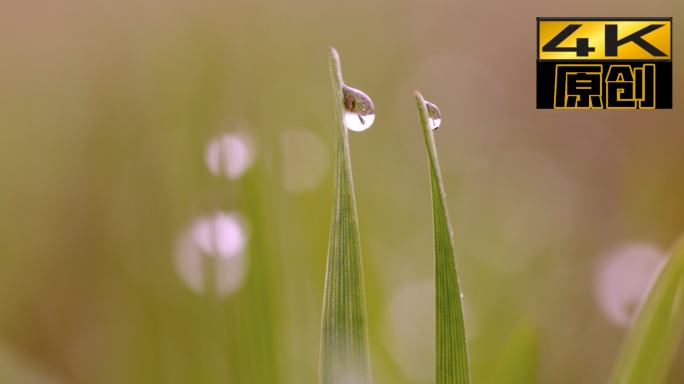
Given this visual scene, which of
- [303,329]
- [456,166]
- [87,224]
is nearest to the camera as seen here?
[303,329]

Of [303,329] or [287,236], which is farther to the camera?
[287,236]

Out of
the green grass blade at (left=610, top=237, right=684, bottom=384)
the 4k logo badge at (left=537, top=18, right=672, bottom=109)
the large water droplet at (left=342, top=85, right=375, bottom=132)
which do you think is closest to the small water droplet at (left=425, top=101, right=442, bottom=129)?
the large water droplet at (left=342, top=85, right=375, bottom=132)

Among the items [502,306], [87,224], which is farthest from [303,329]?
[87,224]

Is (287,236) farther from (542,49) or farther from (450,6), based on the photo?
(450,6)

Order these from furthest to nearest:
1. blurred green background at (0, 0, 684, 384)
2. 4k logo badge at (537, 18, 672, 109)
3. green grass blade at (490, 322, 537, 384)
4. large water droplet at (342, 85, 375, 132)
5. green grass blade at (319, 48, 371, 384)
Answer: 1. 4k logo badge at (537, 18, 672, 109)
2. blurred green background at (0, 0, 684, 384)
3. green grass blade at (490, 322, 537, 384)
4. large water droplet at (342, 85, 375, 132)
5. green grass blade at (319, 48, 371, 384)

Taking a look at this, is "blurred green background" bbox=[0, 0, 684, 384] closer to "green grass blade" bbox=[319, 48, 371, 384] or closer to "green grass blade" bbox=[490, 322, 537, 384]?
"green grass blade" bbox=[490, 322, 537, 384]

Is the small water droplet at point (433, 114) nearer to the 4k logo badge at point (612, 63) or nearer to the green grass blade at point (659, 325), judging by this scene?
the green grass blade at point (659, 325)

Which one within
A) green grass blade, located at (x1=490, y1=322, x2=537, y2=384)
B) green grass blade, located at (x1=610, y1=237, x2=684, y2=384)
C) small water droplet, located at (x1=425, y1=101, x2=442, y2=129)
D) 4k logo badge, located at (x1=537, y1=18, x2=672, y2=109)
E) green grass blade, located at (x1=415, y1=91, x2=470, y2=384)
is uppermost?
4k logo badge, located at (x1=537, y1=18, x2=672, y2=109)
